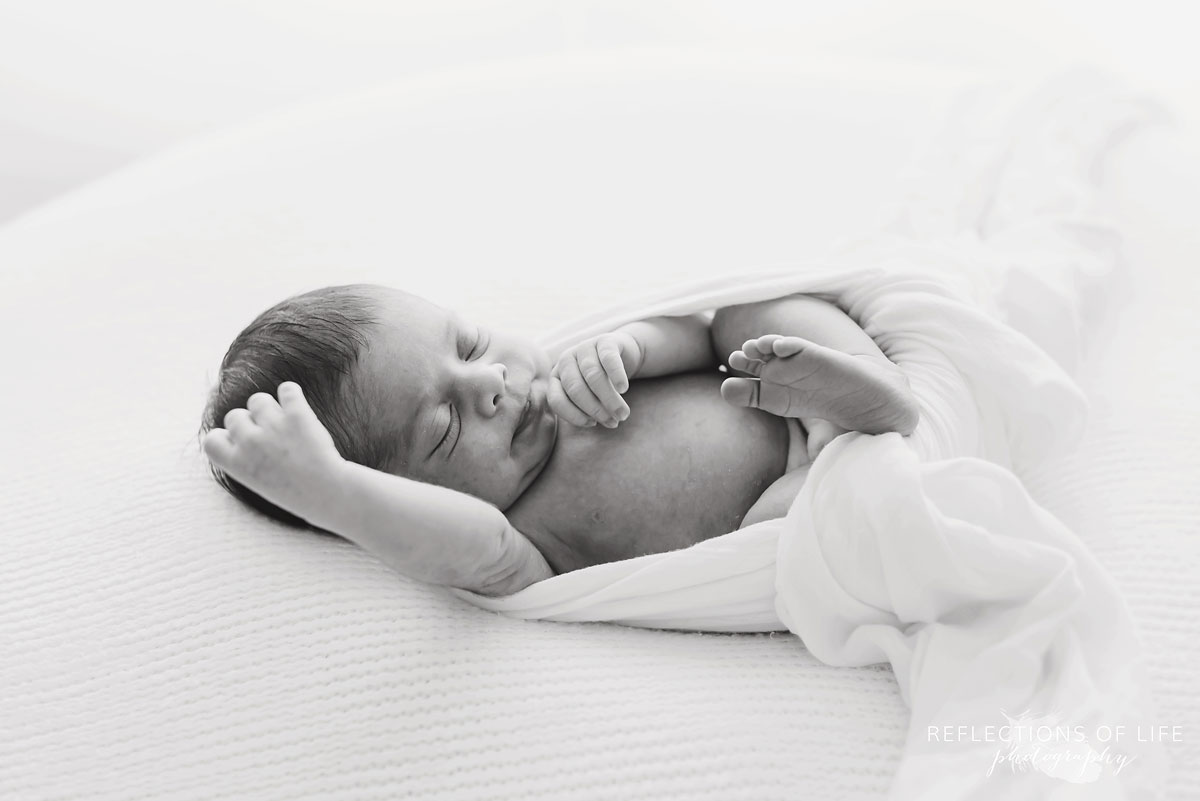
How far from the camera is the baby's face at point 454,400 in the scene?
0.97 m

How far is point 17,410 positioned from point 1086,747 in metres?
1.16

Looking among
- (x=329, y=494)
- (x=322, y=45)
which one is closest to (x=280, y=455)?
(x=329, y=494)

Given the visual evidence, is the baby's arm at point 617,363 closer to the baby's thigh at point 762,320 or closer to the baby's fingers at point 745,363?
the baby's thigh at point 762,320

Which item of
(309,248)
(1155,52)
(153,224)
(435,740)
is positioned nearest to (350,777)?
(435,740)

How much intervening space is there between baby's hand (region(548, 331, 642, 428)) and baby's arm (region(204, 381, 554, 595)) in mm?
162

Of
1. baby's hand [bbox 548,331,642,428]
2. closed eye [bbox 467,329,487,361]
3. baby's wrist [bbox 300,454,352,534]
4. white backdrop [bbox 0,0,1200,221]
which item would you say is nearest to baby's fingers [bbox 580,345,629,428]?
baby's hand [bbox 548,331,642,428]

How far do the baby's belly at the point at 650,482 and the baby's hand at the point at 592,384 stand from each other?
0.05m

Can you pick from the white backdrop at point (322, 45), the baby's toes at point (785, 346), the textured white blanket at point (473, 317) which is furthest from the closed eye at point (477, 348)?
the white backdrop at point (322, 45)

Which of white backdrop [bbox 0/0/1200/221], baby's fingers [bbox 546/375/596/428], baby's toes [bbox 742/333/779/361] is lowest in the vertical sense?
baby's fingers [bbox 546/375/596/428]

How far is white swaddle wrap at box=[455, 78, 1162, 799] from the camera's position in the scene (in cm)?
84

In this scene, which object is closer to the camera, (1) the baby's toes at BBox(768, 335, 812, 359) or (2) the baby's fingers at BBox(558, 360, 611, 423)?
(1) the baby's toes at BBox(768, 335, 812, 359)

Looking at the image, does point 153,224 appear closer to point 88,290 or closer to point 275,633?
point 88,290

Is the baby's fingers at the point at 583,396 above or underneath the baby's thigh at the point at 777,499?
above

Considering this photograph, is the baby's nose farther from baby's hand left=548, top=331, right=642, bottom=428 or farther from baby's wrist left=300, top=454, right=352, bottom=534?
baby's wrist left=300, top=454, right=352, bottom=534
